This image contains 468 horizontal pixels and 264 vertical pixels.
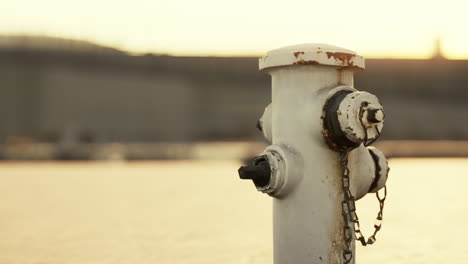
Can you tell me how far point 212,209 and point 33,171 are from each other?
23.1 feet

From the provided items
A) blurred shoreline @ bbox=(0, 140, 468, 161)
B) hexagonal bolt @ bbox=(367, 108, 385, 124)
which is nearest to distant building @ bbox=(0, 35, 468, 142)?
blurred shoreline @ bbox=(0, 140, 468, 161)

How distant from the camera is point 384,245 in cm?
418

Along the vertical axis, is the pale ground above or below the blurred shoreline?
above

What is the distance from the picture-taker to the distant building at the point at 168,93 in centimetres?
3872

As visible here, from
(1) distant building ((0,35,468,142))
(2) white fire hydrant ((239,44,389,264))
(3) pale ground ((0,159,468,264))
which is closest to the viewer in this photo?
(2) white fire hydrant ((239,44,389,264))

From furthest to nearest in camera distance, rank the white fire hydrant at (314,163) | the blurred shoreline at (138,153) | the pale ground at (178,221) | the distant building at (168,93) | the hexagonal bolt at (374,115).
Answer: the distant building at (168,93) → the blurred shoreline at (138,153) → the pale ground at (178,221) → the white fire hydrant at (314,163) → the hexagonal bolt at (374,115)

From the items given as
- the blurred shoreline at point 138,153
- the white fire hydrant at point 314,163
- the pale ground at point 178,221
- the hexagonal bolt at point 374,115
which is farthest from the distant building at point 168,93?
the hexagonal bolt at point 374,115

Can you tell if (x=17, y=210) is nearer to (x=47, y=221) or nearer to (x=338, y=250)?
(x=47, y=221)

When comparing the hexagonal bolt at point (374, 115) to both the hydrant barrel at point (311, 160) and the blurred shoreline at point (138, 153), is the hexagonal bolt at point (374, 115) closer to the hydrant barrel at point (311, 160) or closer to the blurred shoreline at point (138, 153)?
the hydrant barrel at point (311, 160)

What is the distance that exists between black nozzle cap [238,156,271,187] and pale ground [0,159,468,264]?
48.4 inches

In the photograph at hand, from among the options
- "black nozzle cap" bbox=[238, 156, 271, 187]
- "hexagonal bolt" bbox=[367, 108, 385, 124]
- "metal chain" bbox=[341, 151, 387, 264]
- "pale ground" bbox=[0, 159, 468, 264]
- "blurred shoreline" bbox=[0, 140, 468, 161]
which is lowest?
"blurred shoreline" bbox=[0, 140, 468, 161]

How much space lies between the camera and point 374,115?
2.41 m

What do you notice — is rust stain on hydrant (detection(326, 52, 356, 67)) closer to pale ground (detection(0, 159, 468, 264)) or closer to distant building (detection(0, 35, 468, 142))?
pale ground (detection(0, 159, 468, 264))

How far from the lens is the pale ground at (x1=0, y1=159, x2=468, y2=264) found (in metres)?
3.84
